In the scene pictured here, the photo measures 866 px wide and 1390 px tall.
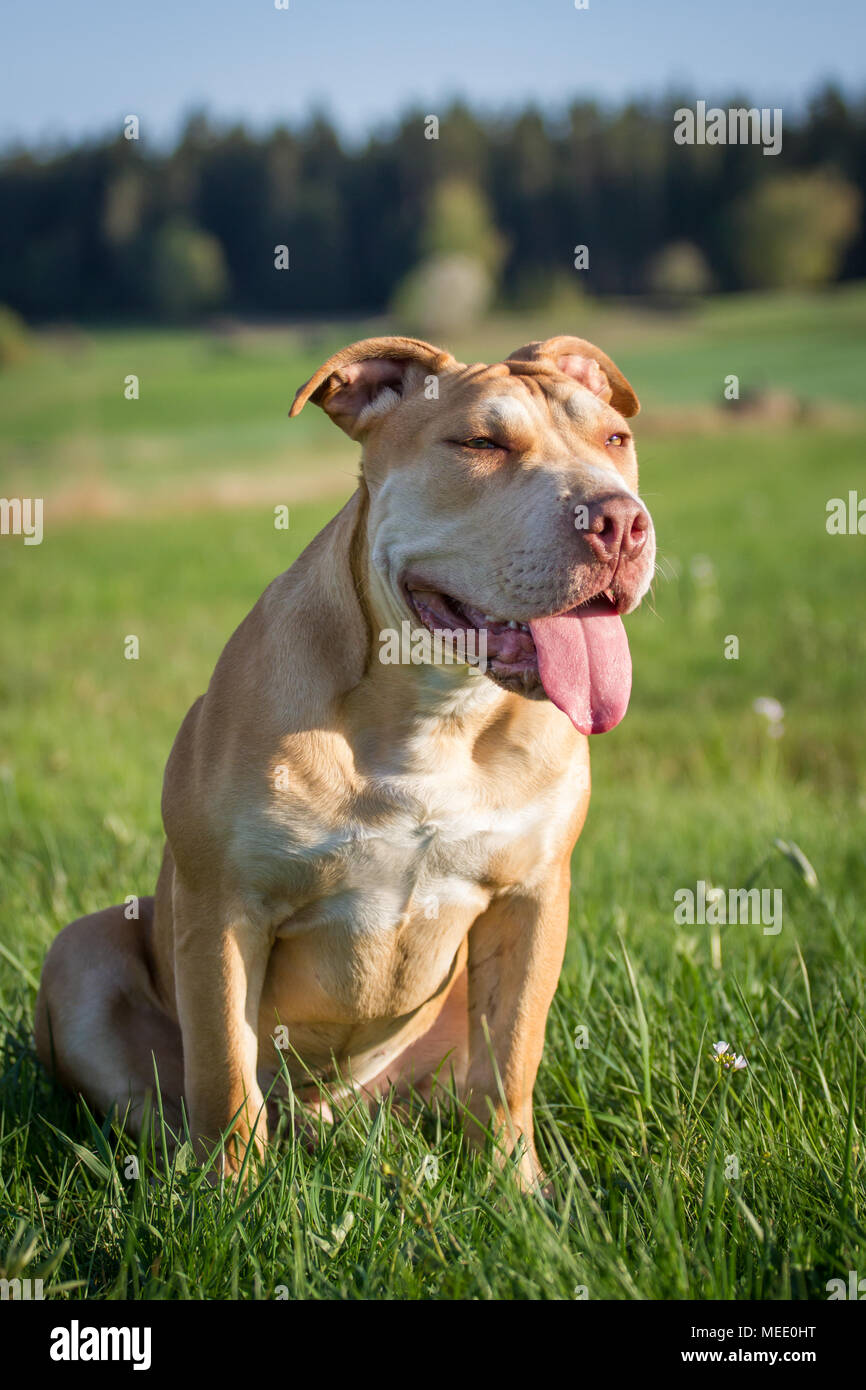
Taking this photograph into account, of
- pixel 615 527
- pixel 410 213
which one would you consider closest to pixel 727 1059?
pixel 615 527

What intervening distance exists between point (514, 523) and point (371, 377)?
679 millimetres

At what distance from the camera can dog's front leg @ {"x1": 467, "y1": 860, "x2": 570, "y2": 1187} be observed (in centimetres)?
305

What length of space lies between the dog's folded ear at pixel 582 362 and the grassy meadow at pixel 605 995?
0.53 metres

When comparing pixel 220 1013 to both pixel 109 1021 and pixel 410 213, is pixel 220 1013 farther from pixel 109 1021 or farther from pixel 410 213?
pixel 410 213

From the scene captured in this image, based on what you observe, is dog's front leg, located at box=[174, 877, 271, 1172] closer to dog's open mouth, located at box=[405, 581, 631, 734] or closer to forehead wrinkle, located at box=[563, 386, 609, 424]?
dog's open mouth, located at box=[405, 581, 631, 734]

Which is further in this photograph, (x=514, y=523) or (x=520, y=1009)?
(x=520, y=1009)

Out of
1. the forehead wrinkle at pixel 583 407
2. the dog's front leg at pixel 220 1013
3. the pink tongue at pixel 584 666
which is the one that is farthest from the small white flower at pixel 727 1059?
the forehead wrinkle at pixel 583 407

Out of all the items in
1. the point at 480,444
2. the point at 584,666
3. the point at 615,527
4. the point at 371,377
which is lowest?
the point at 584,666

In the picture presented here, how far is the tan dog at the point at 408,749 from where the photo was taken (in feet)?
8.89

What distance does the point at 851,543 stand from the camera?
43.6 ft

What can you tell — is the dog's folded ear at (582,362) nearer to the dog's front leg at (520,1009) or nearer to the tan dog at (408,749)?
the tan dog at (408,749)

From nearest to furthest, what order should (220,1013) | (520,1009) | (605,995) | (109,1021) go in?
1. (220,1013)
2. (520,1009)
3. (109,1021)
4. (605,995)

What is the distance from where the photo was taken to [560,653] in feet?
8.84

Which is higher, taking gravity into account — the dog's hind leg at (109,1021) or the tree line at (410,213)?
the tree line at (410,213)
